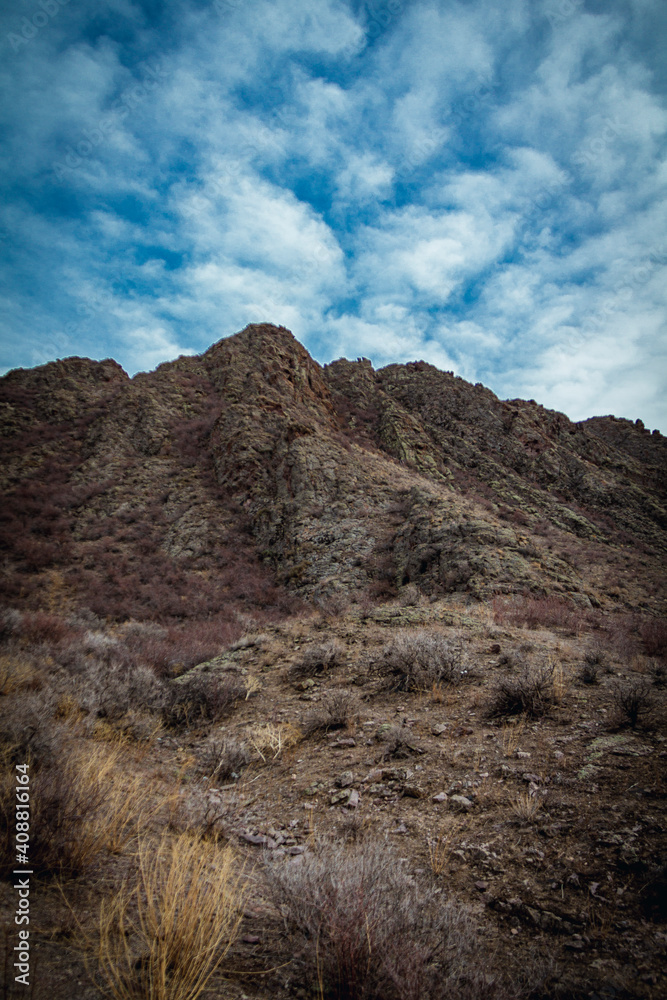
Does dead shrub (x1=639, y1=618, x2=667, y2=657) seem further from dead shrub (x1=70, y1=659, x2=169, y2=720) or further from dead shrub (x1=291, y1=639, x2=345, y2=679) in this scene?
dead shrub (x1=70, y1=659, x2=169, y2=720)

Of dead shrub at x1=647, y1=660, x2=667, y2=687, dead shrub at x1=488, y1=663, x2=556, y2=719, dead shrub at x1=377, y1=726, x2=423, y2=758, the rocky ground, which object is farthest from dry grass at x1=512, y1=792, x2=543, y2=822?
dead shrub at x1=647, y1=660, x2=667, y2=687

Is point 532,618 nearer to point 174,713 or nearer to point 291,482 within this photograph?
point 174,713

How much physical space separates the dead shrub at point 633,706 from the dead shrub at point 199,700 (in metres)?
5.27

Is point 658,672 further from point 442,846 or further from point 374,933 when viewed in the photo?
point 374,933

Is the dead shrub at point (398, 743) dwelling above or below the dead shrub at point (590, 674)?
below

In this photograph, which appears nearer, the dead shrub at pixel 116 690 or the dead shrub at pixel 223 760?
the dead shrub at pixel 223 760

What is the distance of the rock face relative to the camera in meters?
15.9

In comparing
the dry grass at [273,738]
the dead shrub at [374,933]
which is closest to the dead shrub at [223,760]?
the dry grass at [273,738]

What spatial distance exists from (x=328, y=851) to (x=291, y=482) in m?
19.2

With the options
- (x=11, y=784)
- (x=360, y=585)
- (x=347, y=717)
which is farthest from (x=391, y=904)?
(x=360, y=585)

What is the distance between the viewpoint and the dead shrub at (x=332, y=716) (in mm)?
5355

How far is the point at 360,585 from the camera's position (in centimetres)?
1523

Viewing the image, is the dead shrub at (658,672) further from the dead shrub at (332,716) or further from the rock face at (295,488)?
the rock face at (295,488)

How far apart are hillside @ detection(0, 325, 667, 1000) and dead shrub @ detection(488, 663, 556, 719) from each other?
35 millimetres
